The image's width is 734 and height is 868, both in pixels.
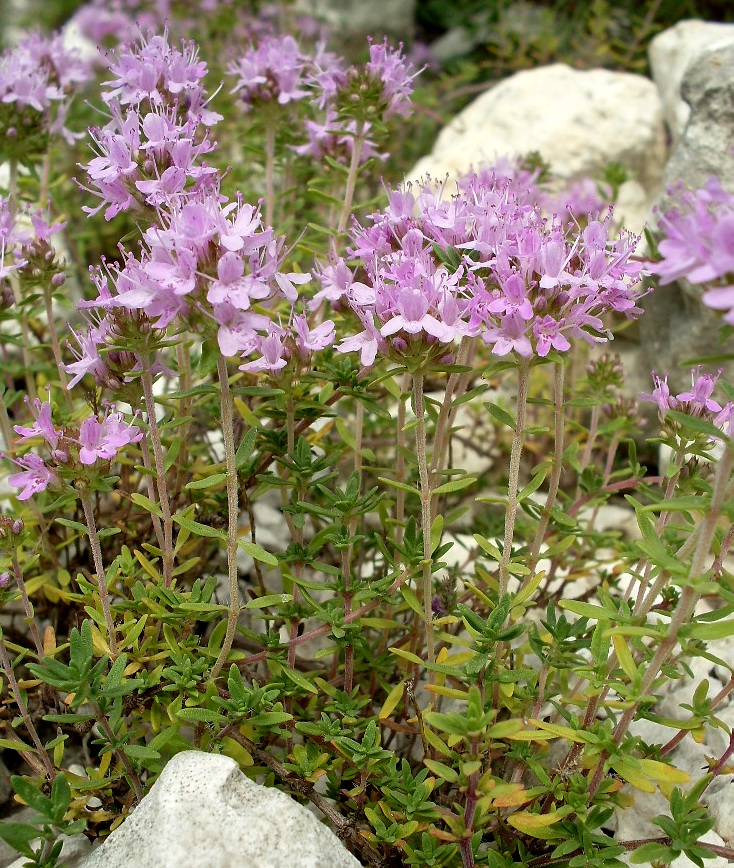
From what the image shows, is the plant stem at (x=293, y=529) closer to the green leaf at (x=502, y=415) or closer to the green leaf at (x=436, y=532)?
the green leaf at (x=436, y=532)

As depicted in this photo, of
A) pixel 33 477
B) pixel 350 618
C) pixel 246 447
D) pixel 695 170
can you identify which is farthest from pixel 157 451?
pixel 695 170

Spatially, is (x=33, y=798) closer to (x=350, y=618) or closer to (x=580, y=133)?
(x=350, y=618)

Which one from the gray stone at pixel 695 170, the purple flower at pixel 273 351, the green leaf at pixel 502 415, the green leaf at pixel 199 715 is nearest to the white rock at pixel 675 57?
the gray stone at pixel 695 170

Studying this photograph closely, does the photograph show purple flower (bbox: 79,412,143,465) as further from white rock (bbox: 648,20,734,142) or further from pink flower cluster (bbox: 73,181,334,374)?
white rock (bbox: 648,20,734,142)

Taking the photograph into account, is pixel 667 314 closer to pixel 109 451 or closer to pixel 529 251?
pixel 529 251

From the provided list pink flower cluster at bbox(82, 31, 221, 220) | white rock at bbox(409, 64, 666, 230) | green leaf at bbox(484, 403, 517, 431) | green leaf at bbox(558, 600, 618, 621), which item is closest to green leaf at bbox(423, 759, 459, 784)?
green leaf at bbox(558, 600, 618, 621)
